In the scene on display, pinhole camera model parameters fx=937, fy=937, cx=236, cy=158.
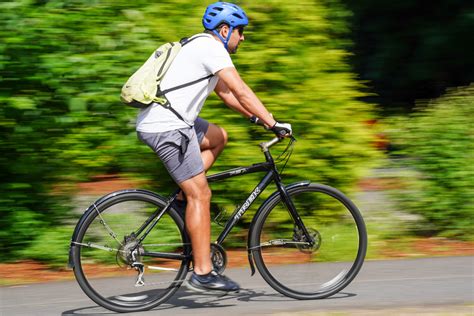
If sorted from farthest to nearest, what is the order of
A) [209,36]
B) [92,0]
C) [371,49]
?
[371,49] → [92,0] → [209,36]

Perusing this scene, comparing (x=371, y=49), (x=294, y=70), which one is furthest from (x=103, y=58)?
(x=371, y=49)

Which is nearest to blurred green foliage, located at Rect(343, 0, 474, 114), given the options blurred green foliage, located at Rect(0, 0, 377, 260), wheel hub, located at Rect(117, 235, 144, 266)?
blurred green foliage, located at Rect(0, 0, 377, 260)

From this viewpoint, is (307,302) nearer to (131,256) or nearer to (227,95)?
(131,256)

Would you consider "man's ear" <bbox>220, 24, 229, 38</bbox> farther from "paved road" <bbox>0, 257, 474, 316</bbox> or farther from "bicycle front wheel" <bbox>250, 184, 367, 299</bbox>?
"paved road" <bbox>0, 257, 474, 316</bbox>

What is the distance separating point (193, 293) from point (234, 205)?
125cm

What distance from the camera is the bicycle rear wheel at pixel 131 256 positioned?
19.6 ft

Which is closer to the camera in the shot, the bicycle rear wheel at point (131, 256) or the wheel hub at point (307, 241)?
the bicycle rear wheel at point (131, 256)

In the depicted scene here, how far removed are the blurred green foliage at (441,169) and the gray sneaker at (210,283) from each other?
2.49 meters

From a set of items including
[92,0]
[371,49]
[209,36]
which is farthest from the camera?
[371,49]

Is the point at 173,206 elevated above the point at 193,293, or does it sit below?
above

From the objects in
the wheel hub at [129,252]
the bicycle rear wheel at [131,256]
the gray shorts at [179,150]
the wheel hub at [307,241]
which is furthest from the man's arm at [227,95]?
the wheel hub at [129,252]

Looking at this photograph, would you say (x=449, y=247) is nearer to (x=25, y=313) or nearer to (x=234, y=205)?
(x=234, y=205)

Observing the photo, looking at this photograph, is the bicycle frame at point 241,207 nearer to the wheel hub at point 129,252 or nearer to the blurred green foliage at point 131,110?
the wheel hub at point 129,252

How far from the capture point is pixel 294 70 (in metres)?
7.66
